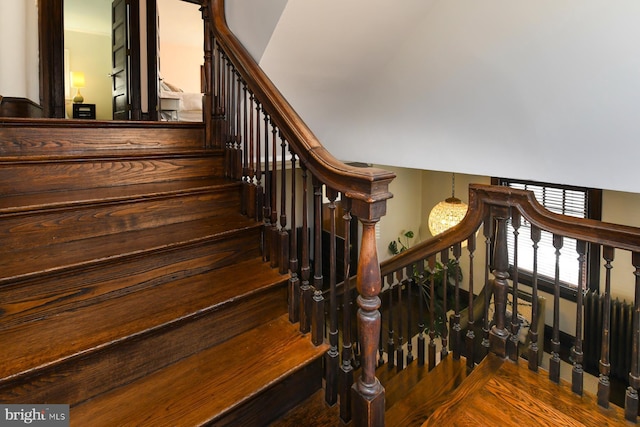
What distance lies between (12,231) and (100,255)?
1.05 feet

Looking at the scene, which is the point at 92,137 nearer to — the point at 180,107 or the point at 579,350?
the point at 579,350

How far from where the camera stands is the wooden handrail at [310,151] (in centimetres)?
117

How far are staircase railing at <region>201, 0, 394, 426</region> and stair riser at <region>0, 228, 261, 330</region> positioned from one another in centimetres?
19

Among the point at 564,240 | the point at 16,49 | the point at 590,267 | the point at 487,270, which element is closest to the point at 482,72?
the point at 487,270

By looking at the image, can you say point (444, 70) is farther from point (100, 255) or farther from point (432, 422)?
point (100, 255)

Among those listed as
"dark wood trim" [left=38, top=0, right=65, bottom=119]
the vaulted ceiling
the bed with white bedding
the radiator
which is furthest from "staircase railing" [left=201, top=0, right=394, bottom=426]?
the radiator

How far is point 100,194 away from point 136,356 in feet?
2.61

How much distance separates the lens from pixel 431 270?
200 centimetres

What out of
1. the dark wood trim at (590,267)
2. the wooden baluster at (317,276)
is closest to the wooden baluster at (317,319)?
the wooden baluster at (317,276)

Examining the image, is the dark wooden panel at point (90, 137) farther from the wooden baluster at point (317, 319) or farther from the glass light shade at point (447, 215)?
the glass light shade at point (447, 215)

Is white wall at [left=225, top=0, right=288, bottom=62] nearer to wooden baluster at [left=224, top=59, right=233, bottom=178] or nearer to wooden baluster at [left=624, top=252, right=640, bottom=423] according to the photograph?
wooden baluster at [left=224, top=59, right=233, bottom=178]

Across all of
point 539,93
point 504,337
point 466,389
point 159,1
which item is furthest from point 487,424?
point 159,1

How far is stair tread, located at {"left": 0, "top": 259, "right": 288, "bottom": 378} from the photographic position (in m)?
1.10

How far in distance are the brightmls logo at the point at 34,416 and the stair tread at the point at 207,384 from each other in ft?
0.10
